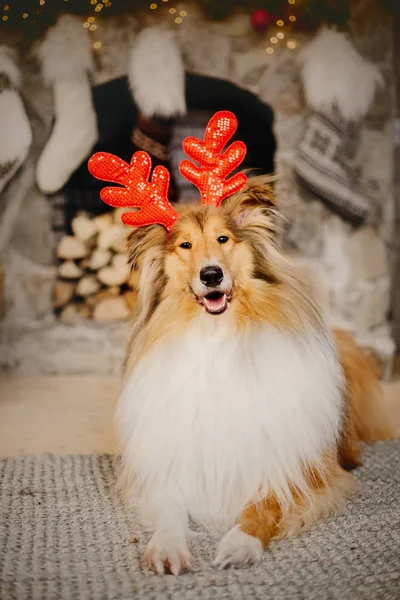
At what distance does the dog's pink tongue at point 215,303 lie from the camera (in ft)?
4.79

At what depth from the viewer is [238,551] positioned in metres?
1.28

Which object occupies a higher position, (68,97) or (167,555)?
(68,97)

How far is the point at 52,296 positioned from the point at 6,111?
0.99 meters

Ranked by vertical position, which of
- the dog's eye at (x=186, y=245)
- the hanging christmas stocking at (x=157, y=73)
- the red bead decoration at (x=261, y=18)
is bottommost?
the dog's eye at (x=186, y=245)

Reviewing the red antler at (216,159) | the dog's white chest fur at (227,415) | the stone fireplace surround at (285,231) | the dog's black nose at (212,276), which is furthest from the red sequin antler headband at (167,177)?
the stone fireplace surround at (285,231)

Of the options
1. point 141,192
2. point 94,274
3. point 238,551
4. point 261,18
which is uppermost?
point 261,18

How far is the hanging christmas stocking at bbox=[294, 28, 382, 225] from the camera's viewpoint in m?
3.22

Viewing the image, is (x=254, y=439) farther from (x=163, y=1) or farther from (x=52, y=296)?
(x=163, y=1)

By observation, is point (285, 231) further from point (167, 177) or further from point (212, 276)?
point (212, 276)

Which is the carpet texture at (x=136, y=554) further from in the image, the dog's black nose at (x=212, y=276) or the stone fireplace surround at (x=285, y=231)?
the stone fireplace surround at (x=285, y=231)

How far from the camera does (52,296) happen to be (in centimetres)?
352

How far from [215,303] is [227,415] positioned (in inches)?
10.0

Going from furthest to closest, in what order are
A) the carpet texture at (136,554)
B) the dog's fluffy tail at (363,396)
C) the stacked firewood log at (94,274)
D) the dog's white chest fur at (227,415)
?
the stacked firewood log at (94,274), the dog's fluffy tail at (363,396), the dog's white chest fur at (227,415), the carpet texture at (136,554)

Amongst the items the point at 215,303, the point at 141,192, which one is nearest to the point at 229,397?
the point at 215,303
